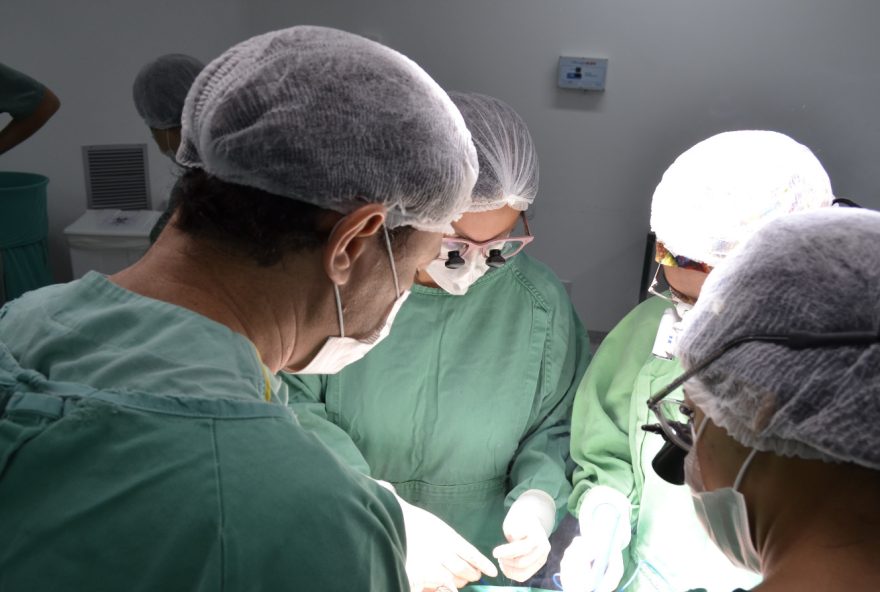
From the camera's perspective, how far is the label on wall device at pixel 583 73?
9.28ft

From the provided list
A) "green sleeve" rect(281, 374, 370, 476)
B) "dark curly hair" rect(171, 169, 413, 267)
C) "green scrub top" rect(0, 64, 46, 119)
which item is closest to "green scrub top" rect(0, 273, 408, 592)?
"dark curly hair" rect(171, 169, 413, 267)

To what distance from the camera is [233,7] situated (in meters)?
3.35

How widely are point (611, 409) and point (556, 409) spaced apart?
0.67ft

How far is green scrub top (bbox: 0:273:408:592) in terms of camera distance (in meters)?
0.77

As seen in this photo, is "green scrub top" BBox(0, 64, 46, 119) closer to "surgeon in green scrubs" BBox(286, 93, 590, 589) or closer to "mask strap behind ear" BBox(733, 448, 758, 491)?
"surgeon in green scrubs" BBox(286, 93, 590, 589)

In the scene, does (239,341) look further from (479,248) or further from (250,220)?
(479,248)

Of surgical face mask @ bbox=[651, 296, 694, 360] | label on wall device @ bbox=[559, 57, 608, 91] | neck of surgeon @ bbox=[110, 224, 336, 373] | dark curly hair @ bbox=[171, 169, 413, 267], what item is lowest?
surgical face mask @ bbox=[651, 296, 694, 360]

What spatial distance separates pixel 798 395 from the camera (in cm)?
85

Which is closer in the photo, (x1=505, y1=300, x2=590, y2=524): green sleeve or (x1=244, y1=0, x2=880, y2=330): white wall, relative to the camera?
(x1=505, y1=300, x2=590, y2=524): green sleeve

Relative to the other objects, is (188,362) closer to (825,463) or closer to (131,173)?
(825,463)

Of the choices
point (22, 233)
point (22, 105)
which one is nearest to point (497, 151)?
point (22, 233)

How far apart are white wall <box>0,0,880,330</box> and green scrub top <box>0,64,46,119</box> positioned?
29 centimetres

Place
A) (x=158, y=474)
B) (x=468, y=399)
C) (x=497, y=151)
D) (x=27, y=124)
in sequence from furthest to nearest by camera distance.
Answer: (x=27, y=124)
(x=468, y=399)
(x=497, y=151)
(x=158, y=474)

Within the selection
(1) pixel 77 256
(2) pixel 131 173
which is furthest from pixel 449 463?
(2) pixel 131 173
